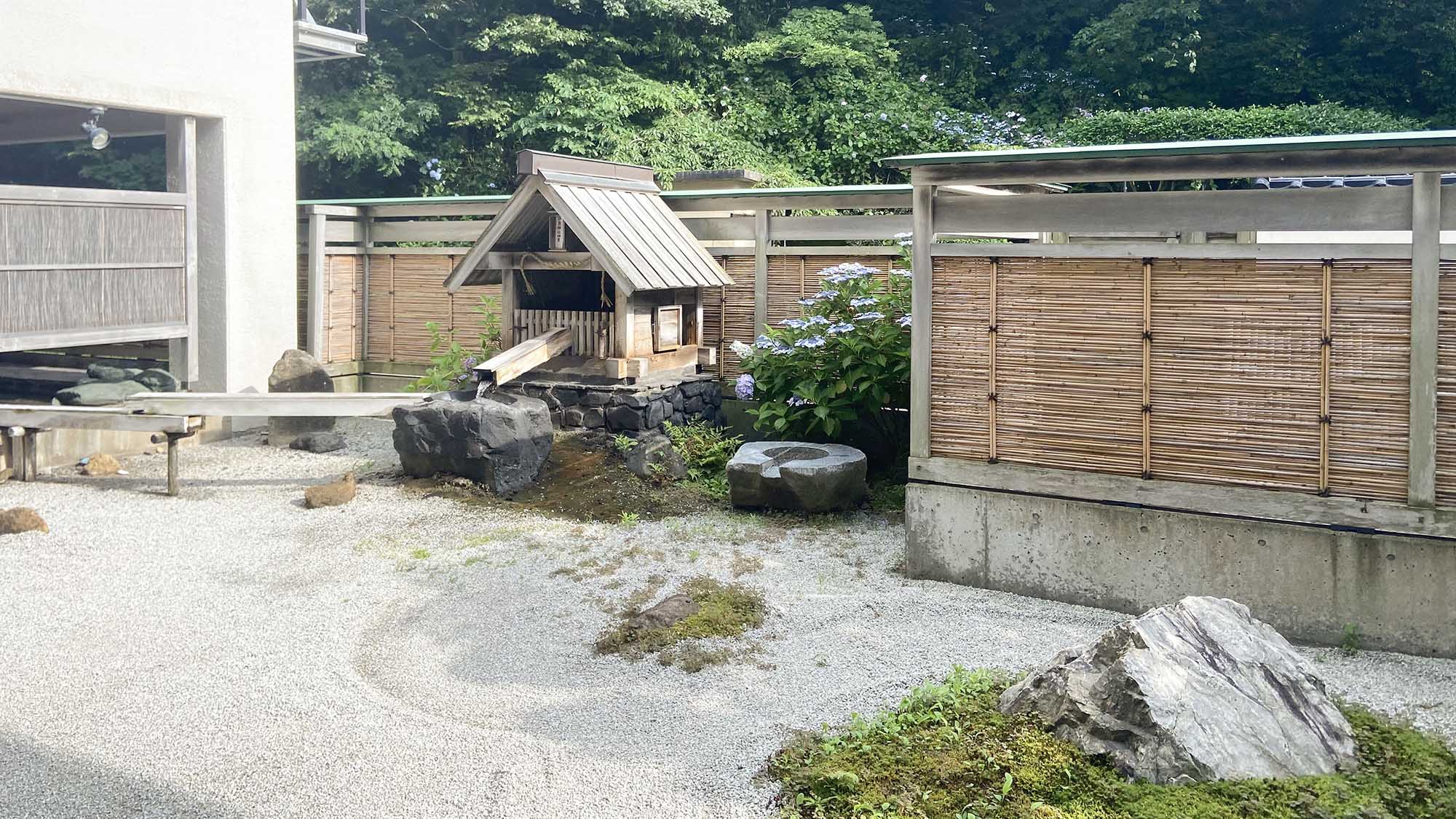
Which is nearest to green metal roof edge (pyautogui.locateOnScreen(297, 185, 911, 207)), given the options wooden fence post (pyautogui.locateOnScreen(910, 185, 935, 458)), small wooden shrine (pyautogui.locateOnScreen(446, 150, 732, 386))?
small wooden shrine (pyautogui.locateOnScreen(446, 150, 732, 386))

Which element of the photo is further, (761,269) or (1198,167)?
(761,269)

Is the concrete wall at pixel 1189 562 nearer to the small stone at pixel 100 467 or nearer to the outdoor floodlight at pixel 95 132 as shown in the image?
the small stone at pixel 100 467

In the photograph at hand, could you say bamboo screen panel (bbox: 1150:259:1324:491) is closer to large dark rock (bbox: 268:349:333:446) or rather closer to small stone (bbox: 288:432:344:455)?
small stone (bbox: 288:432:344:455)

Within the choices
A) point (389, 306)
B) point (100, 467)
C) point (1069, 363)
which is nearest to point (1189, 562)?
point (1069, 363)

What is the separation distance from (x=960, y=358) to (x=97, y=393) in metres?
8.04

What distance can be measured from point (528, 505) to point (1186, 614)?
542cm

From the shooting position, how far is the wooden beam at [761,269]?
37.0 ft

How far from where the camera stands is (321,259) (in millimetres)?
13344

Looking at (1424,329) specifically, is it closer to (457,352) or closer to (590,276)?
(590,276)

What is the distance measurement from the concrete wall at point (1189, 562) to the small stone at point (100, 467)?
7.09 meters

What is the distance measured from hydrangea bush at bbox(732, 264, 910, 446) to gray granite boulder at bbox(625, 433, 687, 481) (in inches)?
30.9

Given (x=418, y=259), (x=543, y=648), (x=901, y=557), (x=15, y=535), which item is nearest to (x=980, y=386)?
(x=901, y=557)

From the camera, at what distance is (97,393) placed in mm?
11156

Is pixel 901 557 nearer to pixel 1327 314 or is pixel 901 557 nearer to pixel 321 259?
pixel 1327 314
